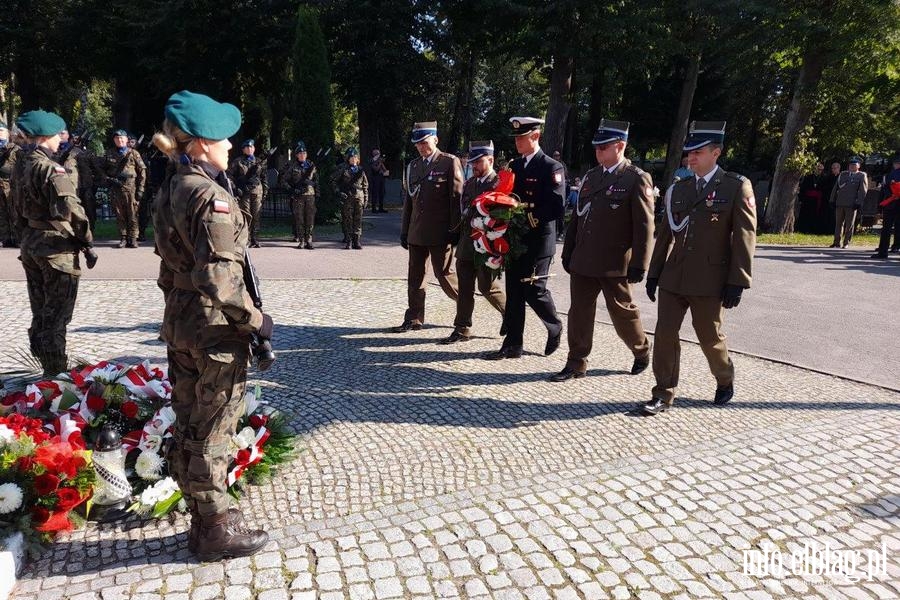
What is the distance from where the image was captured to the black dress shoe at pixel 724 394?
→ 5559mm

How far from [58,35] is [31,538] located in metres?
29.5

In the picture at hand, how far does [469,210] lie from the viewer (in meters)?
6.63

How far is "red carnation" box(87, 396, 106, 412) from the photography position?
161 inches

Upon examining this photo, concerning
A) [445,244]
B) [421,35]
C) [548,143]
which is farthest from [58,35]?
[445,244]

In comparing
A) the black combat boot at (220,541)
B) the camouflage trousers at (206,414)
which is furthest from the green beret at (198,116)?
the black combat boot at (220,541)

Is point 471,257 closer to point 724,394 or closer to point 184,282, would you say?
point 724,394

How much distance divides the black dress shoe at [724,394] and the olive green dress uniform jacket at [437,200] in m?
3.12

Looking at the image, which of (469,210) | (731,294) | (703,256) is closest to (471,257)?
(469,210)

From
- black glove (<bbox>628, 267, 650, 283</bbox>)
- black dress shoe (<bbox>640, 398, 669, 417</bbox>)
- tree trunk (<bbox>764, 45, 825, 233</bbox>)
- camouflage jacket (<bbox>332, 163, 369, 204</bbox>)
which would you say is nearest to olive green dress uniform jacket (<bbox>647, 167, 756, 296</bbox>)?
black glove (<bbox>628, 267, 650, 283</bbox>)

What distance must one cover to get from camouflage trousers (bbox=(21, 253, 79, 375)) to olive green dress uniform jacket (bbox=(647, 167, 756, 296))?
4729 mm

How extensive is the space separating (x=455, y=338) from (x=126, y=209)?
9.04m

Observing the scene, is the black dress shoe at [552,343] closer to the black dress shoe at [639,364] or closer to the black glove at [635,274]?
the black dress shoe at [639,364]

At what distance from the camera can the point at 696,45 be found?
70.2ft

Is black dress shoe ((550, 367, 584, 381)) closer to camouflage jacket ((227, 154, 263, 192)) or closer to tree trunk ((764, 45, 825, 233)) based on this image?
camouflage jacket ((227, 154, 263, 192))
